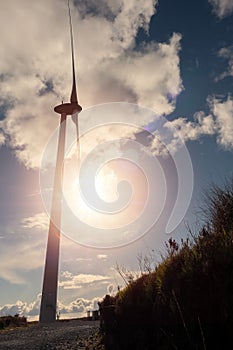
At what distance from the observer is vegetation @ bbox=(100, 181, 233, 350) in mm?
5391

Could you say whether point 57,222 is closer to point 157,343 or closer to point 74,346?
point 74,346

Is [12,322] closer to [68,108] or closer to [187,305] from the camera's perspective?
[68,108]

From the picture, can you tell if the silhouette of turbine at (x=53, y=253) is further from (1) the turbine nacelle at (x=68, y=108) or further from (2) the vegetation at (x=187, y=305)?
(2) the vegetation at (x=187, y=305)

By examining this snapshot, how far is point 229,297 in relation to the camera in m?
5.30

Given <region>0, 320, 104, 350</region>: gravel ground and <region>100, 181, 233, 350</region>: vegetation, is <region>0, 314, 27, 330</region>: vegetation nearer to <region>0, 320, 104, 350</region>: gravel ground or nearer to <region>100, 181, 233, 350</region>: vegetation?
<region>0, 320, 104, 350</region>: gravel ground

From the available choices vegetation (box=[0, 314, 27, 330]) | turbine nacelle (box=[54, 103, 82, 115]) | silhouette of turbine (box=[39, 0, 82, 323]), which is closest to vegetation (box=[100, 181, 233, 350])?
vegetation (box=[0, 314, 27, 330])

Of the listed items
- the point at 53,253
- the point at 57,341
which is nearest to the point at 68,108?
the point at 53,253

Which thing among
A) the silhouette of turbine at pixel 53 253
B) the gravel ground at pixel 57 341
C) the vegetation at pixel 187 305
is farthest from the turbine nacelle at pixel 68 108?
the vegetation at pixel 187 305

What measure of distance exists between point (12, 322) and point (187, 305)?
30.4 m

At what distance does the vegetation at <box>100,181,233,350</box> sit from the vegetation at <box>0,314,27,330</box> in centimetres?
2456

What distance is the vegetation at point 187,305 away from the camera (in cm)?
539

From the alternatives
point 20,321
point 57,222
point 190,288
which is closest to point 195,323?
point 190,288

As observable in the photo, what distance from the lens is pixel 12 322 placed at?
107ft

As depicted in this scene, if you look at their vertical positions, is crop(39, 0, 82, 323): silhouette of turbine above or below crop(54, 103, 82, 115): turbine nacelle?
below
